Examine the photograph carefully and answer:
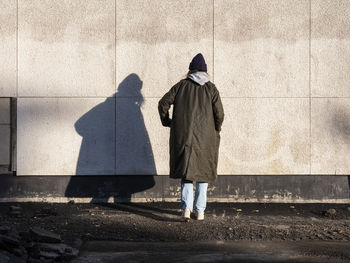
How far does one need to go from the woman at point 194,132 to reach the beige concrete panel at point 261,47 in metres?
1.39

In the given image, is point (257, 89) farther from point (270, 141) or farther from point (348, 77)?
point (348, 77)

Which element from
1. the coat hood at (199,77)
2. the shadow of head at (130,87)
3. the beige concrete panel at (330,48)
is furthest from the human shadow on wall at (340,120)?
the shadow of head at (130,87)

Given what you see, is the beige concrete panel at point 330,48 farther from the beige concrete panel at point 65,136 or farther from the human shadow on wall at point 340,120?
the beige concrete panel at point 65,136

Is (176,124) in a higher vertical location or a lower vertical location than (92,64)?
lower

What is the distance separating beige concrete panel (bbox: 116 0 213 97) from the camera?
307 inches

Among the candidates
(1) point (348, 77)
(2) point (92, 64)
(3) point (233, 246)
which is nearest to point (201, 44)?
Result: (2) point (92, 64)

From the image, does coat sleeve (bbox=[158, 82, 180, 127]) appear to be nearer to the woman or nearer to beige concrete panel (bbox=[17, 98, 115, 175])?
the woman

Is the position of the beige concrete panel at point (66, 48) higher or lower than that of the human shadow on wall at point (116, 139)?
higher

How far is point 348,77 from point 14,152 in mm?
5052

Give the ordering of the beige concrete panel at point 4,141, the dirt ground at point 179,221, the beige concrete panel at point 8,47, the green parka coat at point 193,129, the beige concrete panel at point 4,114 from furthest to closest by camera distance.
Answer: the beige concrete panel at point 4,114, the beige concrete panel at point 4,141, the beige concrete panel at point 8,47, the green parka coat at point 193,129, the dirt ground at point 179,221

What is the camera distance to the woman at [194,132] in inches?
252

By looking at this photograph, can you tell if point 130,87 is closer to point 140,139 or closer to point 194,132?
point 140,139

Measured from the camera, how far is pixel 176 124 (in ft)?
21.2

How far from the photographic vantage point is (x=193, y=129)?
6.40 metres
